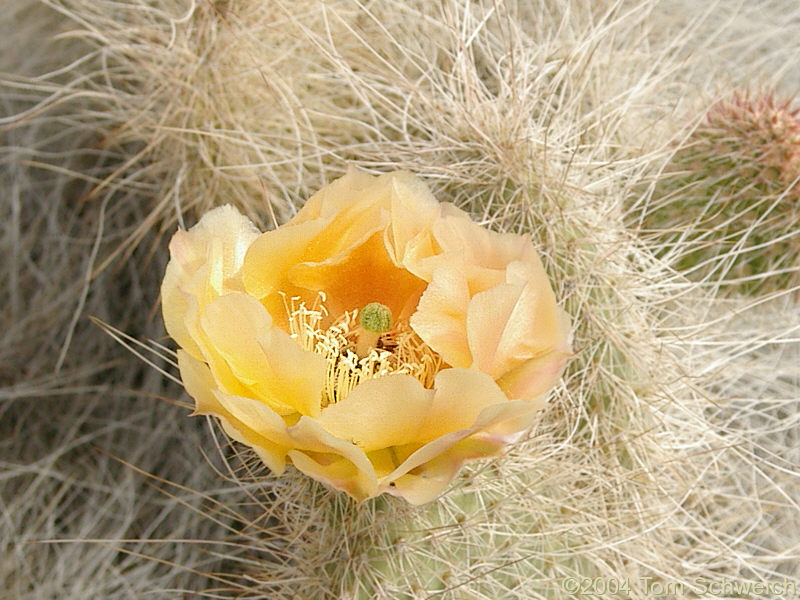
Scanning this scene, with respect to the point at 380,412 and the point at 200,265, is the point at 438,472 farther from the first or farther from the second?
the point at 200,265

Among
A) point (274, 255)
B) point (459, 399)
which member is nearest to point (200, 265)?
point (274, 255)

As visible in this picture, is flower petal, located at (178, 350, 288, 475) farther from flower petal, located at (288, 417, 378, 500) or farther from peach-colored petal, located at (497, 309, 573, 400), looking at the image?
peach-colored petal, located at (497, 309, 573, 400)

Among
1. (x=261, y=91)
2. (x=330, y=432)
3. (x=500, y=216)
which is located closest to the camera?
(x=330, y=432)

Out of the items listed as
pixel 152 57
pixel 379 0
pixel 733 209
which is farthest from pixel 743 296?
pixel 152 57

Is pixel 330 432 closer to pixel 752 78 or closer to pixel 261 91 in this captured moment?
pixel 261 91

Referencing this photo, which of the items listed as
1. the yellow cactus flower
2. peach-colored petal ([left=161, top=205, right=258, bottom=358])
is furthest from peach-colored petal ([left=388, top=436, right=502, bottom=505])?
peach-colored petal ([left=161, top=205, right=258, bottom=358])

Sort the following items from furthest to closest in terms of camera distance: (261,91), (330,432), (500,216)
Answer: (261,91)
(500,216)
(330,432)
